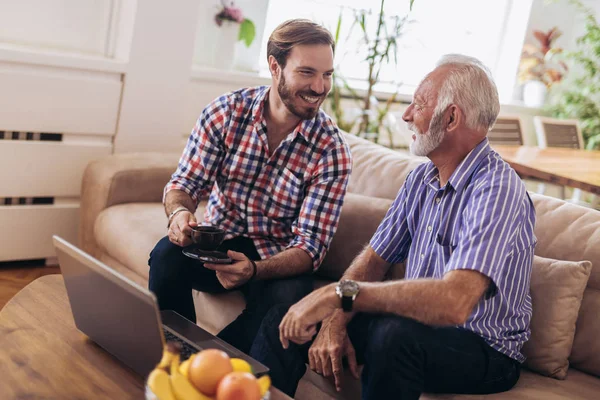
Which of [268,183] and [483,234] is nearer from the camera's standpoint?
[483,234]

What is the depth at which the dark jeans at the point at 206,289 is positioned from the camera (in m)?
2.04

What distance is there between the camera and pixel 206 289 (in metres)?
2.23

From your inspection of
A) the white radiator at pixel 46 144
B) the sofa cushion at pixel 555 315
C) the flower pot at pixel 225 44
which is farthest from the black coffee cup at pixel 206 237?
the flower pot at pixel 225 44

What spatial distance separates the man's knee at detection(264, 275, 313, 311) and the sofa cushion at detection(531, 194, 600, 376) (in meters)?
0.65

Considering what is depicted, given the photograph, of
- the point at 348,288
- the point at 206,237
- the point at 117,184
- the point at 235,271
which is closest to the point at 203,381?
the point at 348,288

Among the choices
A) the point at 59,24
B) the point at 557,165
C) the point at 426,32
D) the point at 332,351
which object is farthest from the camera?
the point at 426,32

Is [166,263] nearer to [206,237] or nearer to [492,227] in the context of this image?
[206,237]

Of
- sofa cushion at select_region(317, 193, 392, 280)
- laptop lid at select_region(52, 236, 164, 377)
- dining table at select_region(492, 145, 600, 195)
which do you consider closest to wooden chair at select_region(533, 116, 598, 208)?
dining table at select_region(492, 145, 600, 195)

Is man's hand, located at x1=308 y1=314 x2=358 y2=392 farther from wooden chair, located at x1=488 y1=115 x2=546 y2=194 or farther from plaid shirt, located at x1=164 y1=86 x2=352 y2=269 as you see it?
wooden chair, located at x1=488 y1=115 x2=546 y2=194

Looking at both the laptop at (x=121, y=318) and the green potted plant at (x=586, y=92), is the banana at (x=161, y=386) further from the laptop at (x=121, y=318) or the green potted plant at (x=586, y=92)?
the green potted plant at (x=586, y=92)

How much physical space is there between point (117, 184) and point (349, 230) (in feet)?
3.14

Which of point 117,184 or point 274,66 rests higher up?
point 274,66

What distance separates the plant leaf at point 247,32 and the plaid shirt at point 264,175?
1694mm

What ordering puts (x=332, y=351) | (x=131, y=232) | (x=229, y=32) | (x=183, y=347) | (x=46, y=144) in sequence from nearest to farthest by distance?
(x=183, y=347) < (x=332, y=351) < (x=131, y=232) < (x=46, y=144) < (x=229, y=32)
